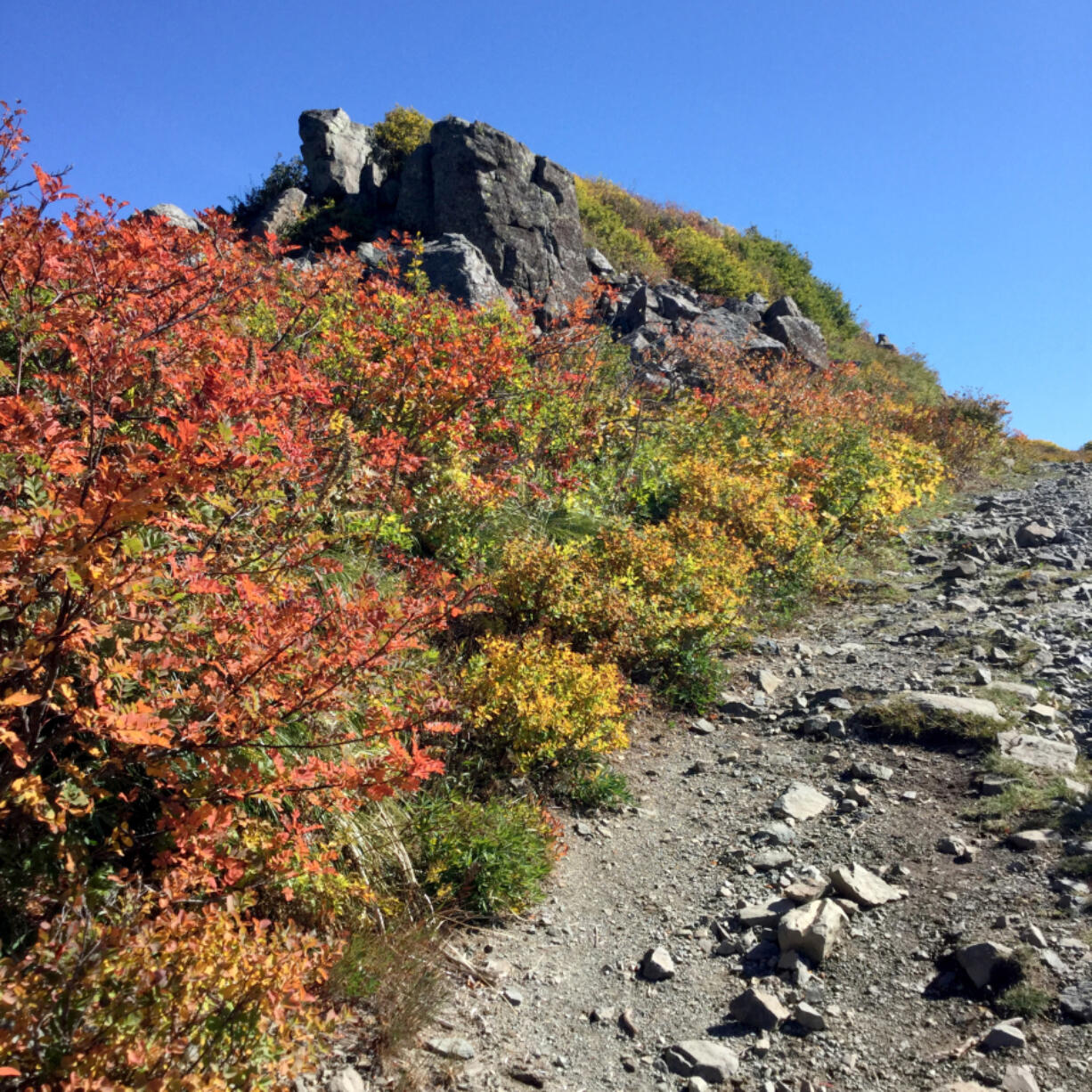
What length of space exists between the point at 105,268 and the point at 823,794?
4.77 meters

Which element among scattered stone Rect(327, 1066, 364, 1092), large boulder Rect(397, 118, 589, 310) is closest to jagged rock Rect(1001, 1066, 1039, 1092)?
scattered stone Rect(327, 1066, 364, 1092)

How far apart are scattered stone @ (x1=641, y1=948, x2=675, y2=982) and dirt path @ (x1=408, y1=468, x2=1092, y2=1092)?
2 cm

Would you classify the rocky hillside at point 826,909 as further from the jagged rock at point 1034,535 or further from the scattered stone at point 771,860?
the jagged rock at point 1034,535

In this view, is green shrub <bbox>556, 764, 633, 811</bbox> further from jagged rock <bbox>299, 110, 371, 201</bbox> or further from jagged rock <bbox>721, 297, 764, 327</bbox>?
jagged rock <bbox>299, 110, 371, 201</bbox>

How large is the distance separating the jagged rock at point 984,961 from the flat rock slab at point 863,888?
489 mm

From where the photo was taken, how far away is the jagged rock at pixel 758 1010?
10.2 ft

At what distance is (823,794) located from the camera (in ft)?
15.6

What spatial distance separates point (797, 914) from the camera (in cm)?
359

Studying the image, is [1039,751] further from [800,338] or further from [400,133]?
[400,133]

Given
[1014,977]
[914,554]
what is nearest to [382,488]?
[1014,977]

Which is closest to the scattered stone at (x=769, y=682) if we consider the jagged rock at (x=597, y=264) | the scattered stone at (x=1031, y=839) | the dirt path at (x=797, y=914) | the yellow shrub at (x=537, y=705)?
the dirt path at (x=797, y=914)

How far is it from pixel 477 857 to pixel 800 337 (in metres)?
17.6

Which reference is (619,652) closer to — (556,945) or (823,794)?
(823,794)

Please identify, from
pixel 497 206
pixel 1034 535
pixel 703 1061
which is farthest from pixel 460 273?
pixel 703 1061
